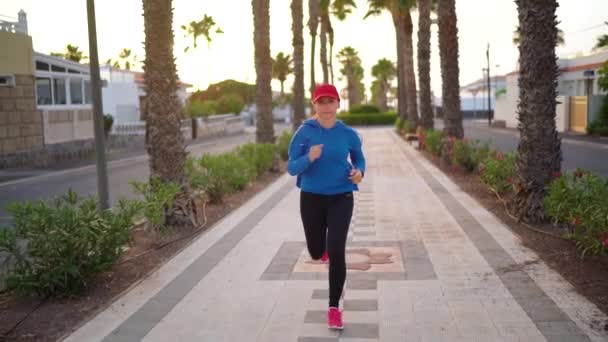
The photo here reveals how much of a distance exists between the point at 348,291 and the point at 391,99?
157 m

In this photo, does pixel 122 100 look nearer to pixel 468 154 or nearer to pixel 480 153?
pixel 468 154

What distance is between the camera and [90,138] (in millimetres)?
31984

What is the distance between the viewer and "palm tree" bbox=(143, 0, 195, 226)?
9523 millimetres

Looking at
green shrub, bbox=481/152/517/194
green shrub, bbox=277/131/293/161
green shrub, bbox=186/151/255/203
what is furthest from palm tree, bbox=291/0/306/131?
green shrub, bbox=481/152/517/194

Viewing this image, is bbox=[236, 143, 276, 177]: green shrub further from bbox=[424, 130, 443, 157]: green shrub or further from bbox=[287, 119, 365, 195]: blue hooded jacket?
bbox=[287, 119, 365, 195]: blue hooded jacket

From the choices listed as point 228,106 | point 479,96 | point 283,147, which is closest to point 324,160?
point 283,147

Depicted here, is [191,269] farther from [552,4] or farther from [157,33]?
[552,4]

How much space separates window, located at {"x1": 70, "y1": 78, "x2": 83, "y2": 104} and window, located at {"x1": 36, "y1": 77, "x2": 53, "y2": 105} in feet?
6.73

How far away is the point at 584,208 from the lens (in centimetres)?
706

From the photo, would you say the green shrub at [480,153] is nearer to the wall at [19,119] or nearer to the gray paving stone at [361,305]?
the gray paving stone at [361,305]

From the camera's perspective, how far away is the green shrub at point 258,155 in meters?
16.6

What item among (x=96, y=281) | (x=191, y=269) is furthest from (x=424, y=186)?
(x=96, y=281)

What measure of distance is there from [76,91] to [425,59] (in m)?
15.2

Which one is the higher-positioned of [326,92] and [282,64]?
→ [282,64]
